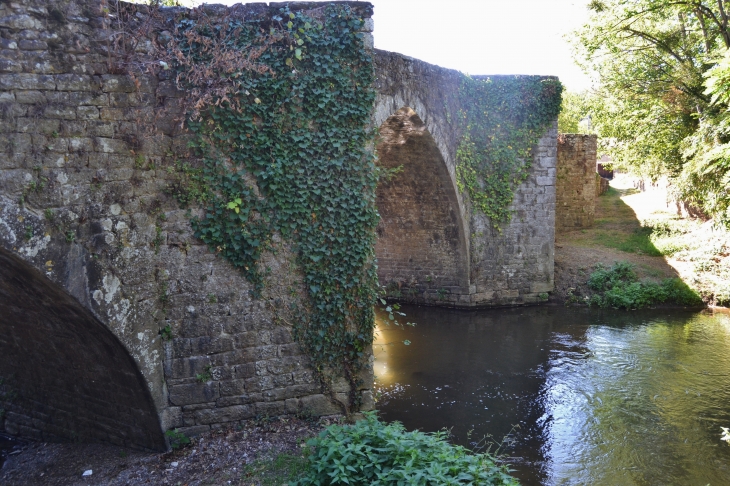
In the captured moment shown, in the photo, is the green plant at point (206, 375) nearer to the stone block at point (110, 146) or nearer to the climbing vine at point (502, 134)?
the stone block at point (110, 146)

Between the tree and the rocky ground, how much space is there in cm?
1044

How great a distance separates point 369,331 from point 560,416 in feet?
9.55

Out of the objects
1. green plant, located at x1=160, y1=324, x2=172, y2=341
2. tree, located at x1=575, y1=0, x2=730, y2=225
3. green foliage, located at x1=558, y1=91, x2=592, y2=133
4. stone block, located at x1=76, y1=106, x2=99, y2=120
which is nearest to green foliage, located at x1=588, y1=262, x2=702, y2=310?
tree, located at x1=575, y1=0, x2=730, y2=225

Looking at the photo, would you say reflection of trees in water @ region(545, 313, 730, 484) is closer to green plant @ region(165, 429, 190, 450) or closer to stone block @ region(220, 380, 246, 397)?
stone block @ region(220, 380, 246, 397)

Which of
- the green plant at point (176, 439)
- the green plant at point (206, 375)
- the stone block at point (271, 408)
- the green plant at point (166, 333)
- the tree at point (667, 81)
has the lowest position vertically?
the green plant at point (176, 439)

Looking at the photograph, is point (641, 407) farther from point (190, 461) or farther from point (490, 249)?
point (190, 461)

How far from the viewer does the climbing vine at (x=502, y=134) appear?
11.3 m

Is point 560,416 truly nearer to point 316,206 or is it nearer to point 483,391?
point 483,391

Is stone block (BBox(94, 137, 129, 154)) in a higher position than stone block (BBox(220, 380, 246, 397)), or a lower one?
higher

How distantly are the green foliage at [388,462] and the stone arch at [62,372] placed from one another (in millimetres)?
1617

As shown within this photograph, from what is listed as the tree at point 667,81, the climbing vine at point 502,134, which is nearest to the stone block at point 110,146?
the climbing vine at point 502,134

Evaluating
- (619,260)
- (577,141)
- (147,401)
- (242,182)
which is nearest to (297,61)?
(242,182)

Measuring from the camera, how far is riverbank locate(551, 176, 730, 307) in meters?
12.0

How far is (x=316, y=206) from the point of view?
5.36m
